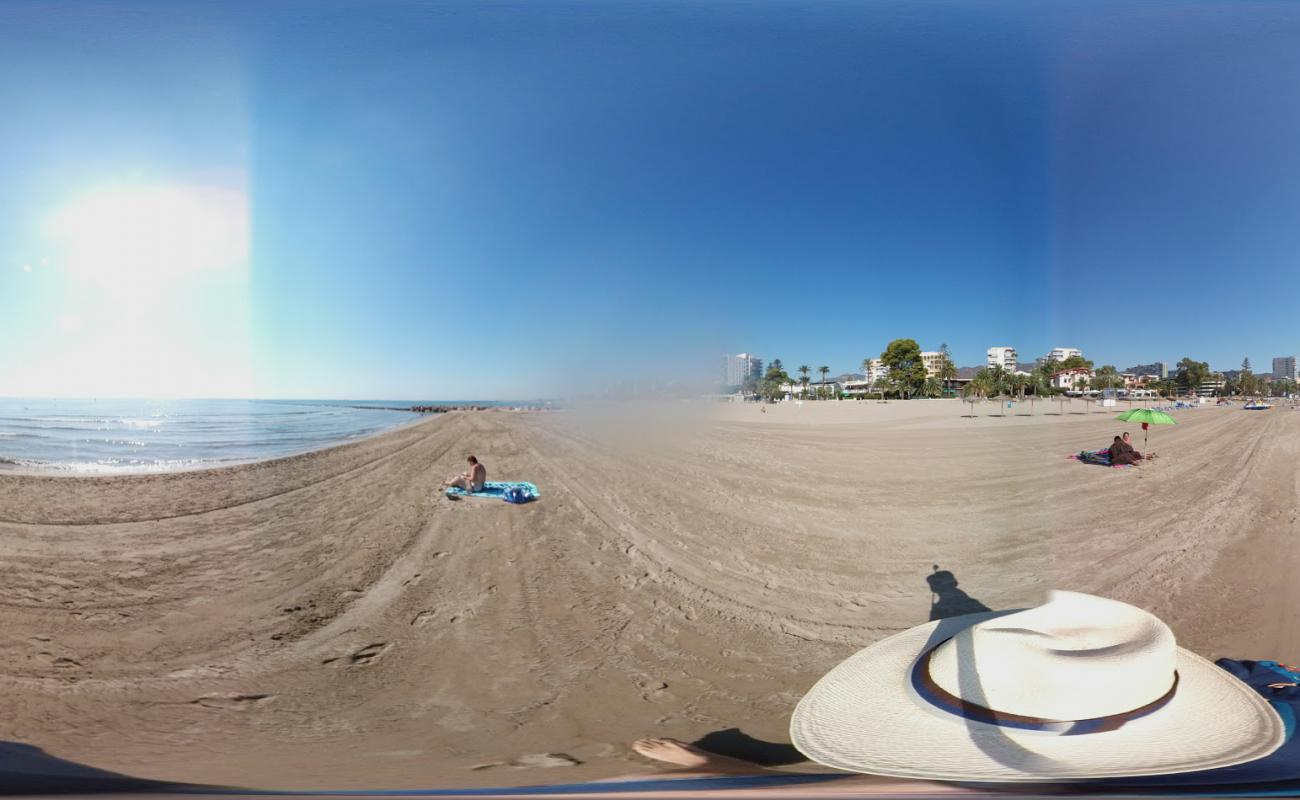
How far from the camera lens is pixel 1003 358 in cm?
339

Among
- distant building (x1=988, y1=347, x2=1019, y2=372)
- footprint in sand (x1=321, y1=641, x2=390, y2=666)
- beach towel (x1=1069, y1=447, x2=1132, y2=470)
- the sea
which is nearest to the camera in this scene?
footprint in sand (x1=321, y1=641, x2=390, y2=666)

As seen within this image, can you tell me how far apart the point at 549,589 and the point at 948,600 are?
196cm

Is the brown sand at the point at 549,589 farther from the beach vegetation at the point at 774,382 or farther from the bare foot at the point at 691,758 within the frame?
the beach vegetation at the point at 774,382

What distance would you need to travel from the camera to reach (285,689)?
1.42 metres

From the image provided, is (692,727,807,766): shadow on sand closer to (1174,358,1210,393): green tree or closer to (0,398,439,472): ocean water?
(1174,358,1210,393): green tree

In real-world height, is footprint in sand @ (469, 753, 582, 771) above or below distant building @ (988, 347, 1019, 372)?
below

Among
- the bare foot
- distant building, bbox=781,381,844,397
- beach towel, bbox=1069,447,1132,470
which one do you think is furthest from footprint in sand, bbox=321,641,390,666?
beach towel, bbox=1069,447,1132,470

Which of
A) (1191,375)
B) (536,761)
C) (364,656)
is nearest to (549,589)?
(364,656)

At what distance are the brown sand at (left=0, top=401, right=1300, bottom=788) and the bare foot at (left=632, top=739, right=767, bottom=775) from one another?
0.06m

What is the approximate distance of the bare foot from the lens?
1.07 meters

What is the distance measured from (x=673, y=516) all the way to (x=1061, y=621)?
87.8 inches

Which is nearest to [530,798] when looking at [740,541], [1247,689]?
[1247,689]

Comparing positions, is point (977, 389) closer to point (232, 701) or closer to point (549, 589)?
point (549, 589)

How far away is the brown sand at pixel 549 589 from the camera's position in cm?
123
